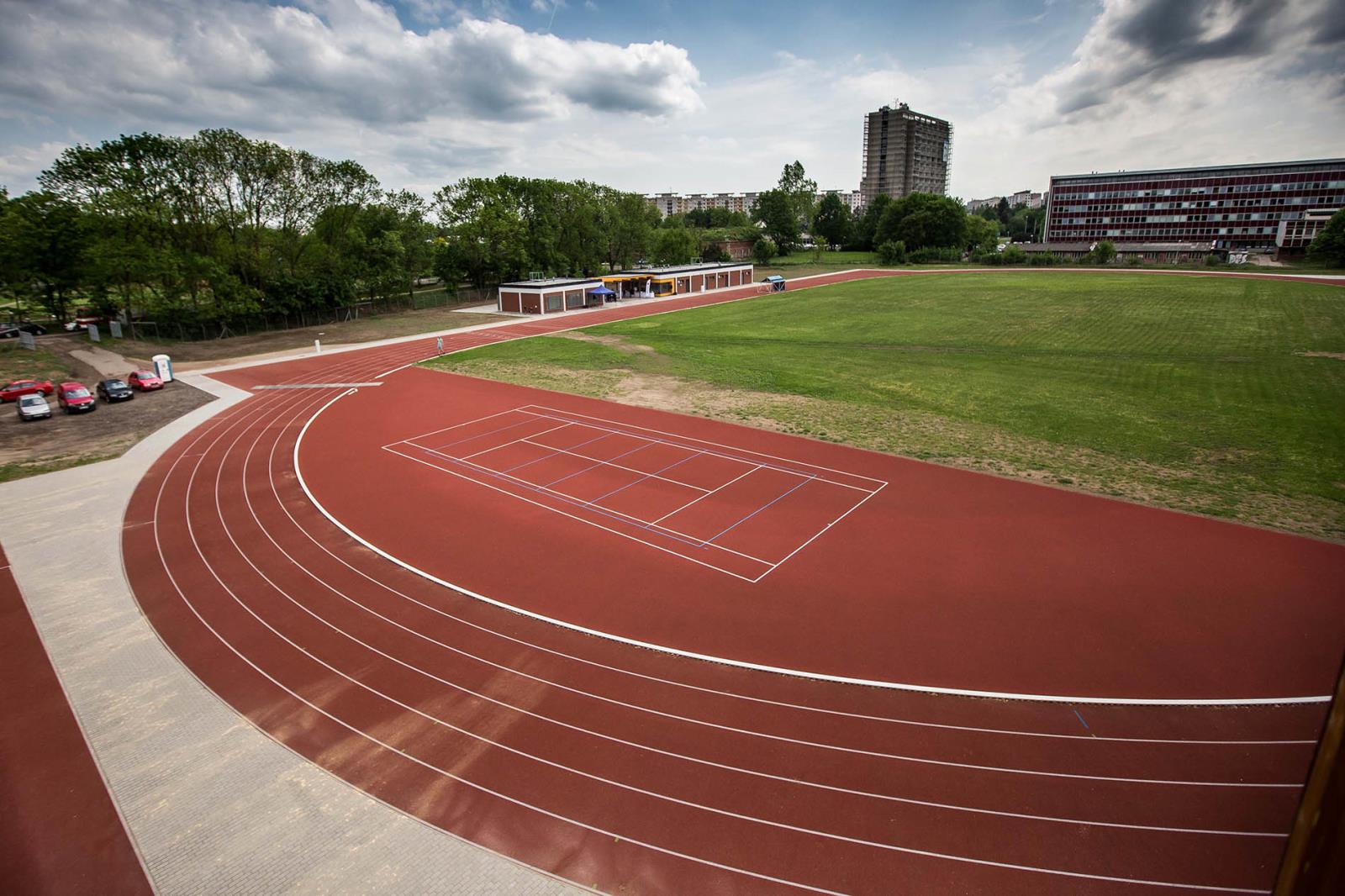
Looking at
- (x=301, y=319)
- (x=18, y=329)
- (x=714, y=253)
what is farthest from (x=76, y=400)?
(x=714, y=253)

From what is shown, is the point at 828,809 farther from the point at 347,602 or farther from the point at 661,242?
Result: the point at 661,242

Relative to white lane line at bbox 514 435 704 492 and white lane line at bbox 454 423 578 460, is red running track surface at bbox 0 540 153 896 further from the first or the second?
white lane line at bbox 514 435 704 492

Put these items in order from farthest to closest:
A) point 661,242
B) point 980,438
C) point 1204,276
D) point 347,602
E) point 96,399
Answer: point 661,242 → point 1204,276 → point 96,399 → point 980,438 → point 347,602

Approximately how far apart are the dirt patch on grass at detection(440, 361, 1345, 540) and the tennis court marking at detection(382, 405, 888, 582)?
346 centimetres

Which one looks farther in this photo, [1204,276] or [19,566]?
[1204,276]

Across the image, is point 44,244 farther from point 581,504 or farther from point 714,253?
point 714,253

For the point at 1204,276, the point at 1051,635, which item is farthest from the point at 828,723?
the point at 1204,276

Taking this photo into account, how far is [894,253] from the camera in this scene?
109625 mm

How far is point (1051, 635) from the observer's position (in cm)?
1450

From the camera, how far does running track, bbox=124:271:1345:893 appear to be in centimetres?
1000

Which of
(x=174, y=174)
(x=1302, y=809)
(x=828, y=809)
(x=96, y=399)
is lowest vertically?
(x=828, y=809)

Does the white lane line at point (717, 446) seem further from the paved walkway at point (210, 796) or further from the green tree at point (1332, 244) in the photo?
the green tree at point (1332, 244)

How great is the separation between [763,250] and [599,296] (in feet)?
163

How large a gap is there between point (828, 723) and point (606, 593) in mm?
6174
